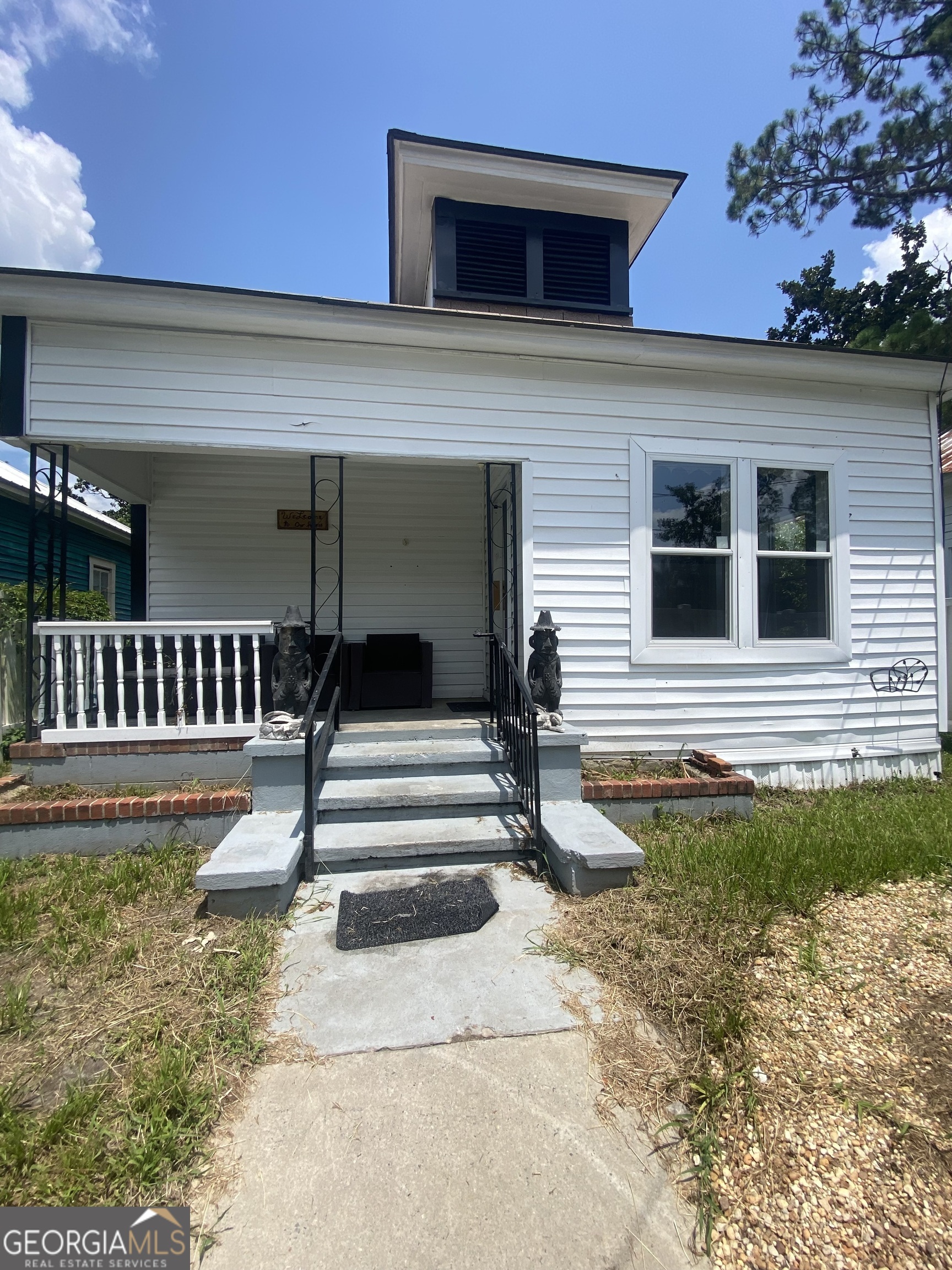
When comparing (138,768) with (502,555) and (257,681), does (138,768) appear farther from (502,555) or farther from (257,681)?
(502,555)

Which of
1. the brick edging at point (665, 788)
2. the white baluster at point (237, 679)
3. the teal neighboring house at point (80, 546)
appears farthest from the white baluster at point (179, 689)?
the teal neighboring house at point (80, 546)

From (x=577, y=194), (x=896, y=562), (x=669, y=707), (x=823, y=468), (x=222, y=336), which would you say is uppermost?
(x=577, y=194)

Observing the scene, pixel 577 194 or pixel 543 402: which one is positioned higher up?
pixel 577 194

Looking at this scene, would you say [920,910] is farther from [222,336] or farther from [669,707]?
[222,336]

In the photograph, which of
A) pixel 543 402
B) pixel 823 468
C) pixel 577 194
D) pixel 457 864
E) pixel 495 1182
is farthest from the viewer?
pixel 577 194

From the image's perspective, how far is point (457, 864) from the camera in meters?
3.36

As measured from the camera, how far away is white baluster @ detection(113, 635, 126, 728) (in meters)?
4.04

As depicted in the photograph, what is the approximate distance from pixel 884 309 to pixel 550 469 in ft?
50.6

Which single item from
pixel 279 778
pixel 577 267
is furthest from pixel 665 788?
pixel 577 267

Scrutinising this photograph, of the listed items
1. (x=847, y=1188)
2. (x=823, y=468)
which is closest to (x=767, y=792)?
(x=823, y=468)

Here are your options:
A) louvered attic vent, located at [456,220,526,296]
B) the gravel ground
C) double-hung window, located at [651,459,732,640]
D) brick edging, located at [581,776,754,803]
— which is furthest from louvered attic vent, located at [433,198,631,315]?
the gravel ground

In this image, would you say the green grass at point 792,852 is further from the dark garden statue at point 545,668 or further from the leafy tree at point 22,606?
the leafy tree at point 22,606

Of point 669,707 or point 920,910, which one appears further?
point 669,707

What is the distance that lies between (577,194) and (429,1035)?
7581 millimetres
